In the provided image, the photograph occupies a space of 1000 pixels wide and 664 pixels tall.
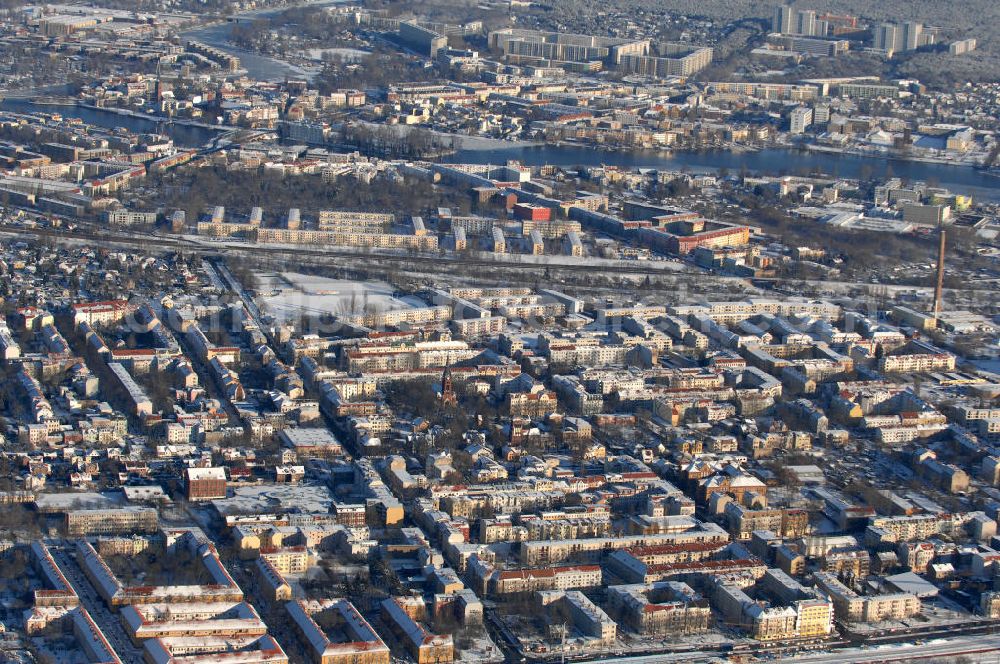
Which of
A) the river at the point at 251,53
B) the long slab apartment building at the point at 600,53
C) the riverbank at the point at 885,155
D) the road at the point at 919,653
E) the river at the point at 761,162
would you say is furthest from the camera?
the long slab apartment building at the point at 600,53

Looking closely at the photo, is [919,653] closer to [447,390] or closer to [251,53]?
[447,390]

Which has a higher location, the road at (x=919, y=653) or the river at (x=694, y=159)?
the river at (x=694, y=159)

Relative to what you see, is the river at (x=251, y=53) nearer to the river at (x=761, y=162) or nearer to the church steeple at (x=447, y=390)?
the river at (x=761, y=162)

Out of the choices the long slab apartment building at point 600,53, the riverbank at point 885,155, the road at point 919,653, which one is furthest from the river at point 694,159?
the road at point 919,653

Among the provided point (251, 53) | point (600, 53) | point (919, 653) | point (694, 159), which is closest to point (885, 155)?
point (694, 159)

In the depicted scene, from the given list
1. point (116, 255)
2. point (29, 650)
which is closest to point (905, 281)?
point (116, 255)

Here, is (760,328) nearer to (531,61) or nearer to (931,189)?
(931,189)

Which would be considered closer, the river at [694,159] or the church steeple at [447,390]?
the church steeple at [447,390]
